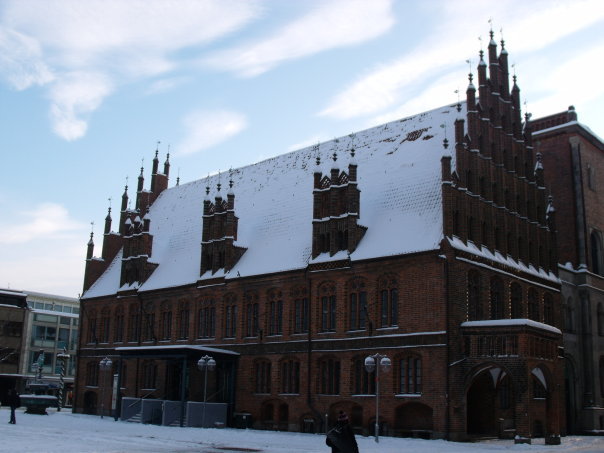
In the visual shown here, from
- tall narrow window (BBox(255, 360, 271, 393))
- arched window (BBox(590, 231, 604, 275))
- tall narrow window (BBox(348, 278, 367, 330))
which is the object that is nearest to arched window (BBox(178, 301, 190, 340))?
tall narrow window (BBox(255, 360, 271, 393))

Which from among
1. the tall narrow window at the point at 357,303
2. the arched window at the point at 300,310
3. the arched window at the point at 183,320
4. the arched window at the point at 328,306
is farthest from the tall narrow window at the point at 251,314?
the tall narrow window at the point at 357,303

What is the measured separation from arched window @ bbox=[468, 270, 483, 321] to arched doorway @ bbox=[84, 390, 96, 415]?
32.1m

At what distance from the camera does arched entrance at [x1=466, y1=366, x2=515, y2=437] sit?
3756cm

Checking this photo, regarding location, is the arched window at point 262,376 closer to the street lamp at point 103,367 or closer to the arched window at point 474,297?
the street lamp at point 103,367

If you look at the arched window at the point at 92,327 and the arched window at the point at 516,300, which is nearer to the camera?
the arched window at the point at 516,300

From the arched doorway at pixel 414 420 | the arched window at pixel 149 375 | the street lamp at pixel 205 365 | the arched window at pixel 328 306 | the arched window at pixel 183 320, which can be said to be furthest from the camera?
the arched window at pixel 149 375

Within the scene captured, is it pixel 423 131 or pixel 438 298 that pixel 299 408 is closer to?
pixel 438 298

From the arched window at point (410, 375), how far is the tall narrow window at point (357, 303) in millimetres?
3314

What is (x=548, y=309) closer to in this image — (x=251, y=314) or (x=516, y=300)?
(x=516, y=300)

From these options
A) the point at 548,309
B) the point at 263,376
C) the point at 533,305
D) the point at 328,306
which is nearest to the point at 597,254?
the point at 548,309

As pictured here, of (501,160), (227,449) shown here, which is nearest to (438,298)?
(501,160)

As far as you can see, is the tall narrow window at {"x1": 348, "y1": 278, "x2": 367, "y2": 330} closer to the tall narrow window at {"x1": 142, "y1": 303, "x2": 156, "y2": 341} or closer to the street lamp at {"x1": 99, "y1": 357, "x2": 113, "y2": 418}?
the tall narrow window at {"x1": 142, "y1": 303, "x2": 156, "y2": 341}

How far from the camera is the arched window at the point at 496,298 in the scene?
38875 mm

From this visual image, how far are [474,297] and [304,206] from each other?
1350 cm
